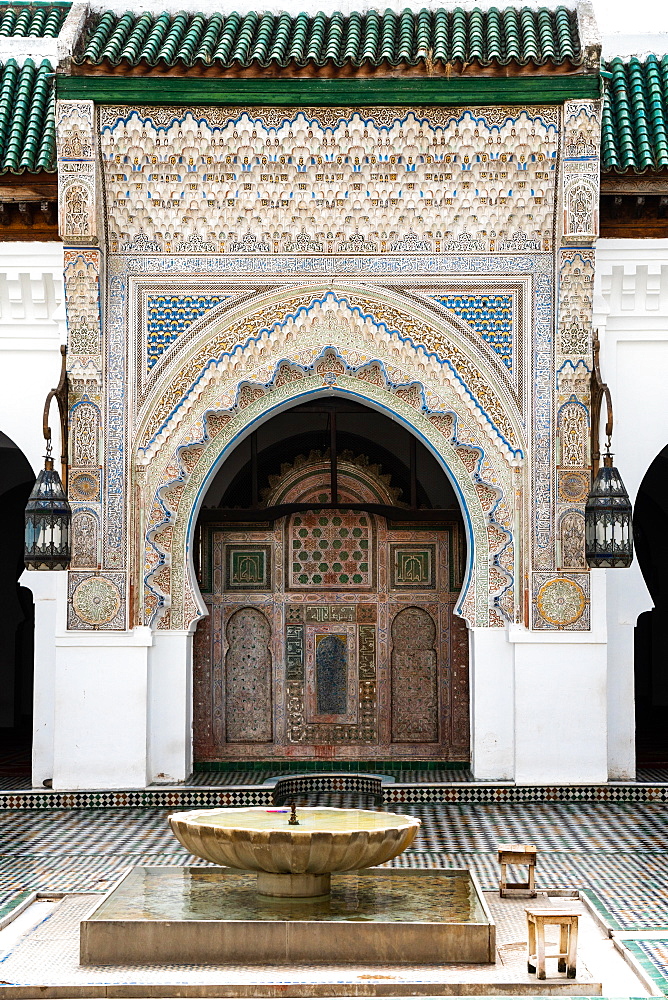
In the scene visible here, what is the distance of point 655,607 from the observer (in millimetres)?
8320

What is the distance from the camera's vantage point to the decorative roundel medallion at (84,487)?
18.4 feet

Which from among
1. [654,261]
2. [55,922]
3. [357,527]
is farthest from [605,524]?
[55,922]

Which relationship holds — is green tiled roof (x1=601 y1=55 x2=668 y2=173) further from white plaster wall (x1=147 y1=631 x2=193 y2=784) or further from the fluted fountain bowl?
the fluted fountain bowl

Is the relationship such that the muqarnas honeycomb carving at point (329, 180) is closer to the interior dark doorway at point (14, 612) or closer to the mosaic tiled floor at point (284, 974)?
the interior dark doorway at point (14, 612)

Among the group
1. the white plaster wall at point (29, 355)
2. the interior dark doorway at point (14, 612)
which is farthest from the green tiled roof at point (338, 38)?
the interior dark doorway at point (14, 612)

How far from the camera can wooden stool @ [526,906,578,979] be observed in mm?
2967

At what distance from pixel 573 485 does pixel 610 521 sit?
0.42 m

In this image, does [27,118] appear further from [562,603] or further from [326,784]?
[326,784]

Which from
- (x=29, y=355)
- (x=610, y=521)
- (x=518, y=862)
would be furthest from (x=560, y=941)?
(x=29, y=355)

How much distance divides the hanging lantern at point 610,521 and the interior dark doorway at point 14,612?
12.6 feet

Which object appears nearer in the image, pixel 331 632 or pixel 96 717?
pixel 96 717

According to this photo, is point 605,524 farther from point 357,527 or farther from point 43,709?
point 43,709

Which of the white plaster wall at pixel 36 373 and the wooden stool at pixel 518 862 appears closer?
the wooden stool at pixel 518 862

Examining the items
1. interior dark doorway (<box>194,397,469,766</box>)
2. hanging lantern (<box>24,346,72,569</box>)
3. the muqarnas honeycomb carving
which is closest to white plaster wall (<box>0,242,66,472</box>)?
the muqarnas honeycomb carving
